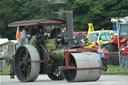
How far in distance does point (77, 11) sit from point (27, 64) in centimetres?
3696

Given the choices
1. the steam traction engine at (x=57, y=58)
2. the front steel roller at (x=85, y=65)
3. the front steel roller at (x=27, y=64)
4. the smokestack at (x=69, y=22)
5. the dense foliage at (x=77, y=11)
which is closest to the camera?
the front steel roller at (x=85, y=65)

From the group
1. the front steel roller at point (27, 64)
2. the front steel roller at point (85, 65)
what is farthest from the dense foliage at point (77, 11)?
the front steel roller at point (85, 65)

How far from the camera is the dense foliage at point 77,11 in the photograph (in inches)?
2071

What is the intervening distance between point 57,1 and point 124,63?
56.0 m

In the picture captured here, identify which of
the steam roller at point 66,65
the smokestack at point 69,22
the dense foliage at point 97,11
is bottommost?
the steam roller at point 66,65

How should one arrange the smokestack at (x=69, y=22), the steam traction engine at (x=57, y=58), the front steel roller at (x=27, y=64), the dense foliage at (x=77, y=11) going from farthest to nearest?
1. the dense foliage at (x=77, y=11)
2. the front steel roller at (x=27, y=64)
3. the smokestack at (x=69, y=22)
4. the steam traction engine at (x=57, y=58)

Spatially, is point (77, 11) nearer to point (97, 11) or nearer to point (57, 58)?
point (97, 11)

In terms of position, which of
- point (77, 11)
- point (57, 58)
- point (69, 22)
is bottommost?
point (57, 58)

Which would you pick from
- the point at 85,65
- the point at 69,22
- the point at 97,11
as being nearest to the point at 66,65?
the point at 85,65

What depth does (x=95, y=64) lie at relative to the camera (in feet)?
60.4

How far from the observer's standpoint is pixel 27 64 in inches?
800

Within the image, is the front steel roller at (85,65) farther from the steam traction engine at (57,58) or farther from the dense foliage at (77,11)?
the dense foliage at (77,11)

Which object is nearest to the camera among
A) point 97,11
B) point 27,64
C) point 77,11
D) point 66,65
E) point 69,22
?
point 66,65

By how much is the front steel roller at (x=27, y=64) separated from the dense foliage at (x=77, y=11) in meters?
30.8
